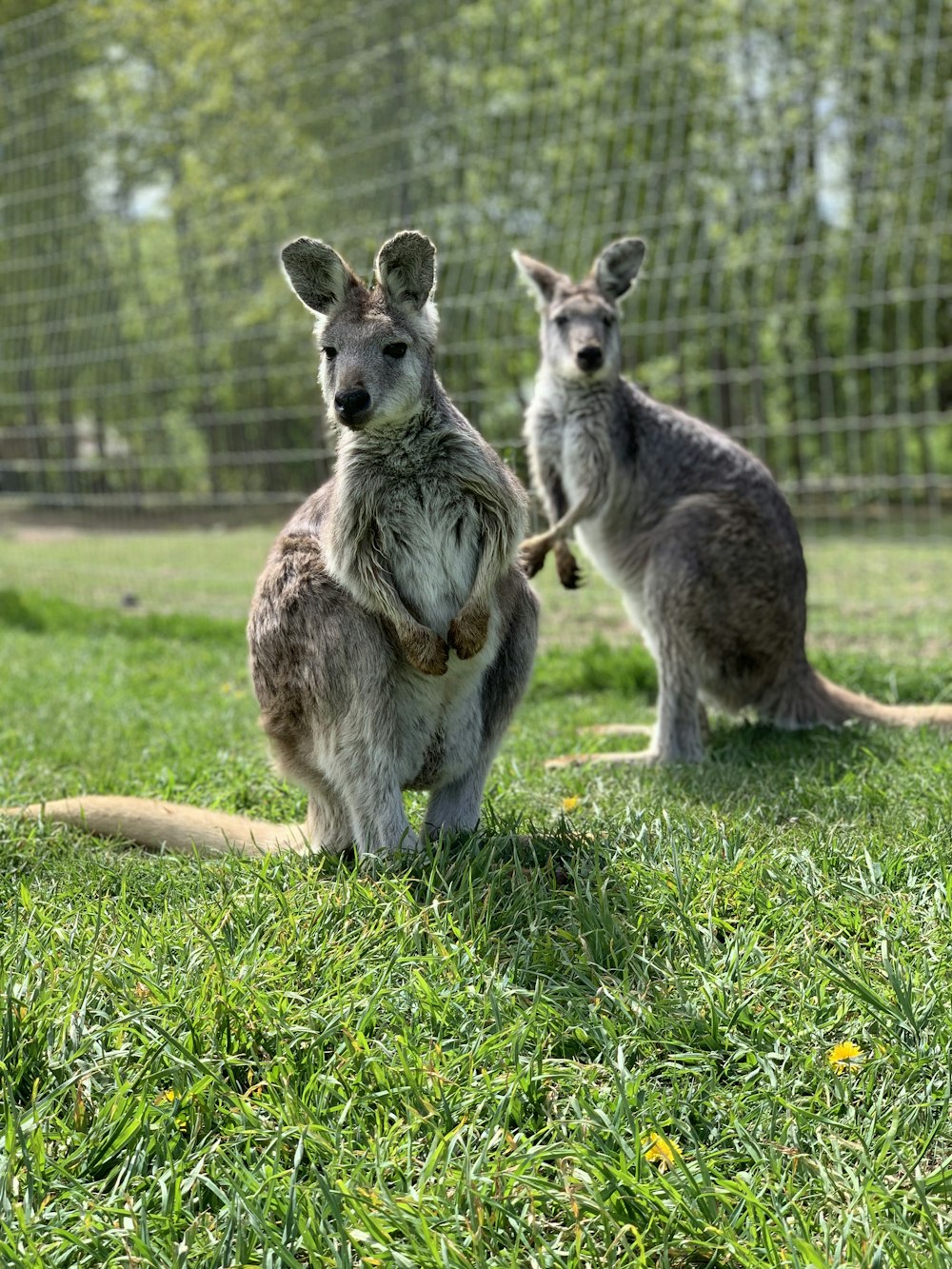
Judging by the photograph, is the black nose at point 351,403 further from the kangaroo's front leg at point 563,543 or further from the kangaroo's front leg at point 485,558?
the kangaroo's front leg at point 563,543

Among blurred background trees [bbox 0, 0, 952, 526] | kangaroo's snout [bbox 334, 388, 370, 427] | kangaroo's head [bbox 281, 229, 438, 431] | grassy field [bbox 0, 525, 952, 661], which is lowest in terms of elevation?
grassy field [bbox 0, 525, 952, 661]

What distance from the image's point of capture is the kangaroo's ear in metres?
2.96

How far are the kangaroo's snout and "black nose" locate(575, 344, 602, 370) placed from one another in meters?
2.24

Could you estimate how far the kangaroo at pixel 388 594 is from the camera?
290cm

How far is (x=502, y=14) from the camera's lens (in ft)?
24.2

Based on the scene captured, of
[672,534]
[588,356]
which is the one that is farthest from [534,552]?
[588,356]

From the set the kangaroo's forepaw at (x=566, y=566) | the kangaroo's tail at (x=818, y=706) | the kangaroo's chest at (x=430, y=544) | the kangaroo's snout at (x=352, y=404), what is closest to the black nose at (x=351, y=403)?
the kangaroo's snout at (x=352, y=404)

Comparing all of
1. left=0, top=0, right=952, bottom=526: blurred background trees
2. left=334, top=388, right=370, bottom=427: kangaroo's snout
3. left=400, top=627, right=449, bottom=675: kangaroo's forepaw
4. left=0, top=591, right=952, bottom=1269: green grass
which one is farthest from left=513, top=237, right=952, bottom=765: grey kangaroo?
left=0, top=0, right=952, bottom=526: blurred background trees

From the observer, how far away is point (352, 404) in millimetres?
2809

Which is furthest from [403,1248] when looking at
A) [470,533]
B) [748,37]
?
[748,37]

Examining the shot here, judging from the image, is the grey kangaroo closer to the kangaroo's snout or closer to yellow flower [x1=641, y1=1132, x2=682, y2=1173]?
the kangaroo's snout

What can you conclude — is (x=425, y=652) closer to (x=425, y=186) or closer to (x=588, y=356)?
(x=588, y=356)

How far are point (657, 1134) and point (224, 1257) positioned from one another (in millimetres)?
677

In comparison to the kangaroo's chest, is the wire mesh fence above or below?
above
